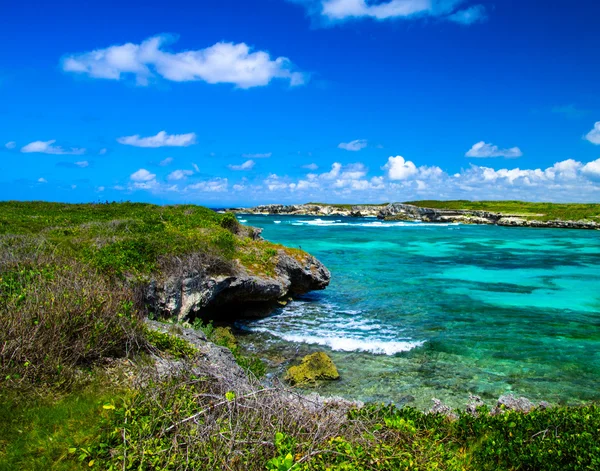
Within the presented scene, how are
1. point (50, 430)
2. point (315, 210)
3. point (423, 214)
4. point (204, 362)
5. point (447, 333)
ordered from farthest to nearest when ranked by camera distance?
point (315, 210) < point (423, 214) < point (447, 333) < point (204, 362) < point (50, 430)

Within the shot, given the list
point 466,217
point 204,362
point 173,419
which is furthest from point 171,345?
point 466,217

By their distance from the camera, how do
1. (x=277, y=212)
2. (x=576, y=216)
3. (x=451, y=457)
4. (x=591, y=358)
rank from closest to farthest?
(x=451, y=457) → (x=591, y=358) → (x=576, y=216) → (x=277, y=212)

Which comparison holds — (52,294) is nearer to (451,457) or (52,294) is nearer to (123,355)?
(123,355)

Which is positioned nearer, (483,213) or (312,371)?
(312,371)

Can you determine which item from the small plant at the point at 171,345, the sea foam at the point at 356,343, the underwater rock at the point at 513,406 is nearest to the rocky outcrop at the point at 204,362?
the small plant at the point at 171,345

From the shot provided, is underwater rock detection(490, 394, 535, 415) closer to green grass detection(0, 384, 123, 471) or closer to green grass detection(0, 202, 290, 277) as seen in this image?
green grass detection(0, 384, 123, 471)

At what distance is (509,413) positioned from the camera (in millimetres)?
7383

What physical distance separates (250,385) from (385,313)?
1416 cm

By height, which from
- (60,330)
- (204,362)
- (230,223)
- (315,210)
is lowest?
(204,362)

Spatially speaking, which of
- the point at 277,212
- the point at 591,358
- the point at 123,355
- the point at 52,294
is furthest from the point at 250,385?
the point at 277,212

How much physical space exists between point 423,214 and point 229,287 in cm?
12935

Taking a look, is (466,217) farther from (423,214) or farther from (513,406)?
(513,406)

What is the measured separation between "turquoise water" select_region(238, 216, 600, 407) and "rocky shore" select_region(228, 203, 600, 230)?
73102 millimetres

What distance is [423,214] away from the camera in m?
→ 137
